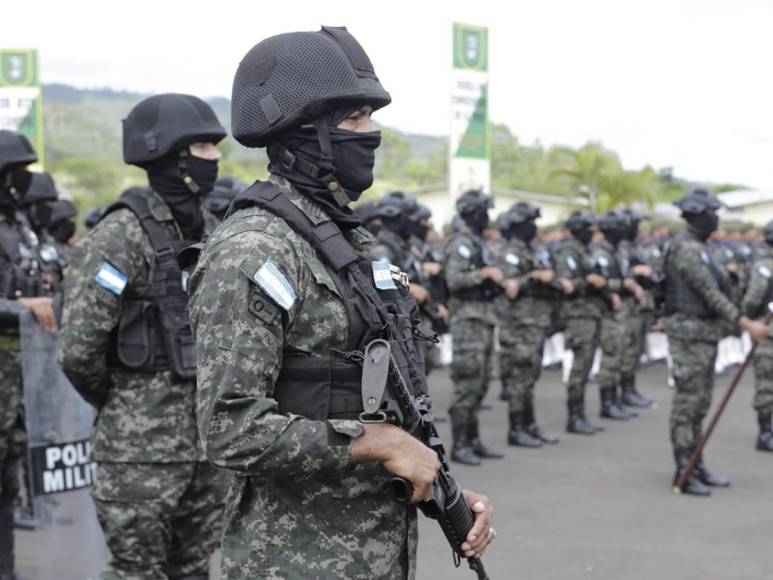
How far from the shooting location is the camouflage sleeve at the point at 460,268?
8633 millimetres

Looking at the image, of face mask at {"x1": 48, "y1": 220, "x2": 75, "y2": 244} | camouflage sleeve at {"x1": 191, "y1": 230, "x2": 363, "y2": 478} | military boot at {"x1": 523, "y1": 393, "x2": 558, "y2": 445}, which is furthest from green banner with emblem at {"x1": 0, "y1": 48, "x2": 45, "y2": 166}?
camouflage sleeve at {"x1": 191, "y1": 230, "x2": 363, "y2": 478}

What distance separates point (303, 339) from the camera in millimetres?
2318

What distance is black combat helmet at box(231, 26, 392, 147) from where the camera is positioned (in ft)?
7.84

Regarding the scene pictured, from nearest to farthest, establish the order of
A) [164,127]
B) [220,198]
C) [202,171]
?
1. [164,127]
2. [202,171]
3. [220,198]

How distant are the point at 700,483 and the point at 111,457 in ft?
17.0

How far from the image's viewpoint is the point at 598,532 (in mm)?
6500

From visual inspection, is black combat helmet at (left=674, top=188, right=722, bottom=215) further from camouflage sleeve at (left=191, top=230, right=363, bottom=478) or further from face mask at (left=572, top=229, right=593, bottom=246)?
camouflage sleeve at (left=191, top=230, right=363, bottom=478)

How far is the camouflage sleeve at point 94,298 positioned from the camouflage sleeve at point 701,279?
4.76m

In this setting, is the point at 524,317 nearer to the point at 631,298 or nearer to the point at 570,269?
the point at 570,269

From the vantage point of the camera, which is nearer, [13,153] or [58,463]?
[58,463]

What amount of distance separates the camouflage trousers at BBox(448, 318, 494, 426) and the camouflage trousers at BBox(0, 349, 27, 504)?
4.13m

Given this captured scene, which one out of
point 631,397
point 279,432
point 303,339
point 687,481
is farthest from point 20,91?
point 279,432

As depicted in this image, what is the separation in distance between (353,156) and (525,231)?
7634 mm

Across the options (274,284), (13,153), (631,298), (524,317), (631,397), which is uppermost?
(13,153)
